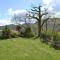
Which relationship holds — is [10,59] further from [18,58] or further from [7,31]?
[7,31]

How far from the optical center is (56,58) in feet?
71.6

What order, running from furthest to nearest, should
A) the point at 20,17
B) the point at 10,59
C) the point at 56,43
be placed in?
the point at 20,17 < the point at 56,43 < the point at 10,59

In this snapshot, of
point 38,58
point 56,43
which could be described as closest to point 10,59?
point 38,58

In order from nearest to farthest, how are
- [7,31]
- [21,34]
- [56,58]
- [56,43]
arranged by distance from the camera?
[56,58] < [56,43] < [7,31] < [21,34]

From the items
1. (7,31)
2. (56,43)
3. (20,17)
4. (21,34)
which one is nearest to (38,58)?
(56,43)

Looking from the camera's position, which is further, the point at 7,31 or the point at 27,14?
the point at 27,14

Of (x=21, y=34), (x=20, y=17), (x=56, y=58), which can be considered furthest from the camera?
(x=20, y=17)

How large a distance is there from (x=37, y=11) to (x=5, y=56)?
116ft

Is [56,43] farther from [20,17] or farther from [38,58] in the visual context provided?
[20,17]

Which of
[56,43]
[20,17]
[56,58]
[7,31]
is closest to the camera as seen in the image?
[56,58]

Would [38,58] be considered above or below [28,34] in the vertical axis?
above

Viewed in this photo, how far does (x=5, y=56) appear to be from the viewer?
20.3 m

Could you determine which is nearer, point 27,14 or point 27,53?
point 27,53

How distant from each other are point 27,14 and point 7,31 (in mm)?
12723
